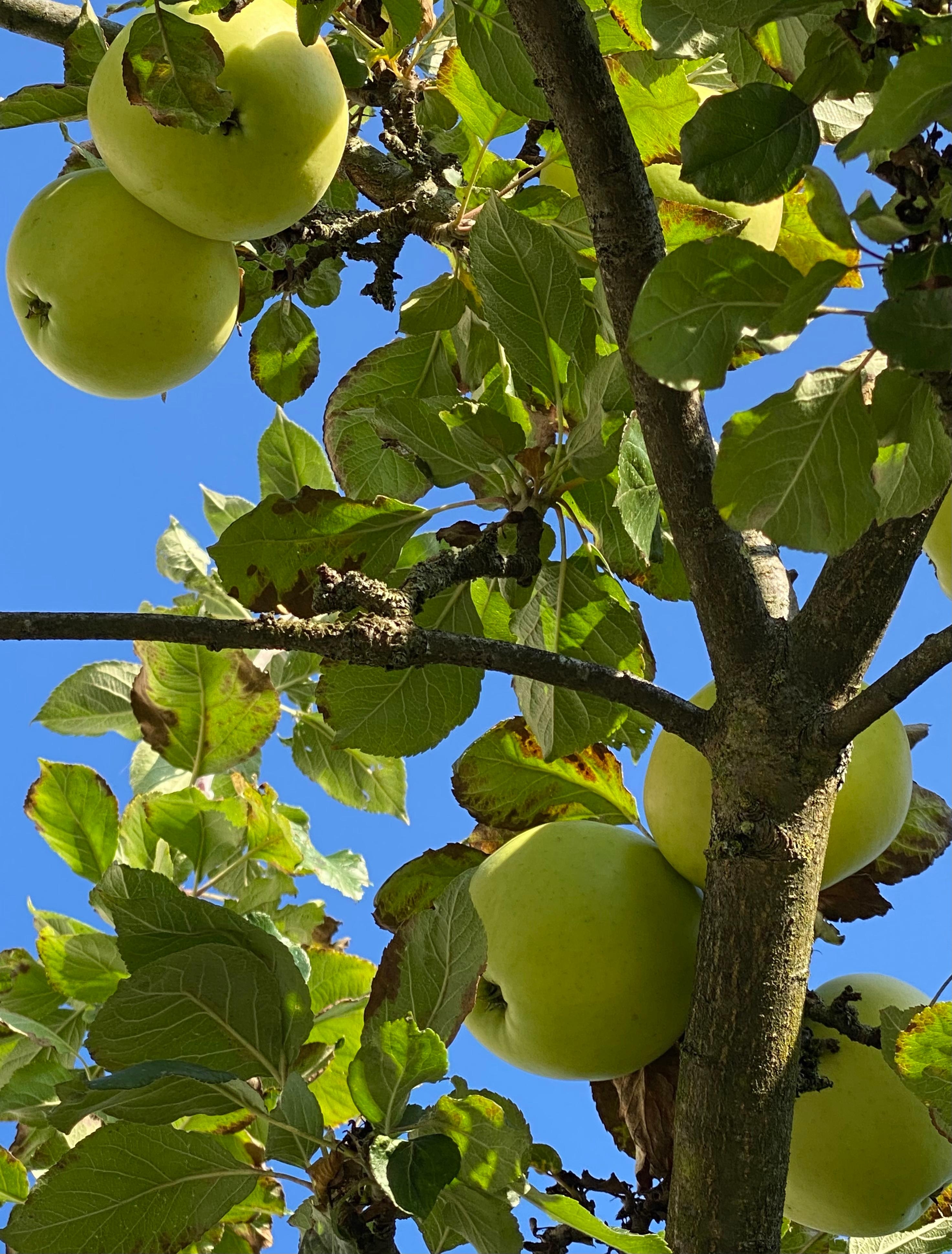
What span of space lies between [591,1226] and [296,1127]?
24cm

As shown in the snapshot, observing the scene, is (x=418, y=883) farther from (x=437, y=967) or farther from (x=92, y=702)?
(x=92, y=702)

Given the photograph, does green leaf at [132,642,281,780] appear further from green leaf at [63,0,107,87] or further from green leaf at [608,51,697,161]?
green leaf at [608,51,697,161]

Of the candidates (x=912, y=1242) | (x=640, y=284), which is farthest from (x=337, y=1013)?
(x=640, y=284)

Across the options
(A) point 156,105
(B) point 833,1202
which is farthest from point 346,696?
(B) point 833,1202

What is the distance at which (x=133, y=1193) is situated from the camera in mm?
865

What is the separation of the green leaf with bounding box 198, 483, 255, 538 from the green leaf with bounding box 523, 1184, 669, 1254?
136 centimetres

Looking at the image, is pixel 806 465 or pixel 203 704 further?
pixel 203 704

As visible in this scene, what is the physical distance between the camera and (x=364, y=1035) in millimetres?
881

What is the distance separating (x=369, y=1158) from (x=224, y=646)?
39 centimetres

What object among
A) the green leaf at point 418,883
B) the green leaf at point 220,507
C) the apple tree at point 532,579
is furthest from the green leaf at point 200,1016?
the green leaf at point 220,507

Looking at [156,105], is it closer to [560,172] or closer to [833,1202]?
[560,172]

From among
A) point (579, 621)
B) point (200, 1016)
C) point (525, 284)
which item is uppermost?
point (525, 284)

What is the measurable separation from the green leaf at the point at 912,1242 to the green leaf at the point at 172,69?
1.13 metres

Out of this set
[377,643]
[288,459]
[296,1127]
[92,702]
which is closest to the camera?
[377,643]
